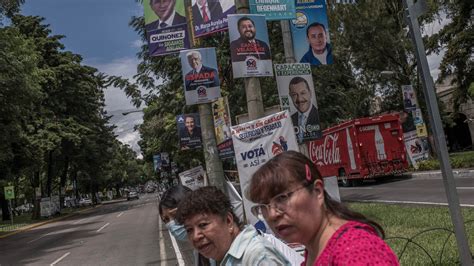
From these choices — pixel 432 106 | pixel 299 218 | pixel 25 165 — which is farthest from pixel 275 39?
pixel 25 165

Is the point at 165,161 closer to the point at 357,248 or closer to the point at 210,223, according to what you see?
the point at 210,223

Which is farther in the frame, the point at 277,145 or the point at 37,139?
the point at 37,139

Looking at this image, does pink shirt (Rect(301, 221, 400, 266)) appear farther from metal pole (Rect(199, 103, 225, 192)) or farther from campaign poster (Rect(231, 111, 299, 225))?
metal pole (Rect(199, 103, 225, 192))

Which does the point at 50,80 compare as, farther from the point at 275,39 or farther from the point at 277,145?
the point at 277,145

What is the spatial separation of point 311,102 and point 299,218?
6177 millimetres

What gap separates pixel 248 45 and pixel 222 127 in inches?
113

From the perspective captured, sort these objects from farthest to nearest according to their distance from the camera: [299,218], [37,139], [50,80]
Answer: [50,80], [37,139], [299,218]

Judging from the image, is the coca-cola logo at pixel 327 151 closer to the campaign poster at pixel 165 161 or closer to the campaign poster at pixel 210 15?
the campaign poster at pixel 165 161

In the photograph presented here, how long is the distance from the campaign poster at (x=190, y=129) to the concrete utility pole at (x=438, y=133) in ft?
32.9

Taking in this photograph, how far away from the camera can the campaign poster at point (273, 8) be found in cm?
752

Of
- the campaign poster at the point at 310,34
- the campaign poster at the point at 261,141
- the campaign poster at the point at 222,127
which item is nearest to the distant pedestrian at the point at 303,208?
the campaign poster at the point at 261,141

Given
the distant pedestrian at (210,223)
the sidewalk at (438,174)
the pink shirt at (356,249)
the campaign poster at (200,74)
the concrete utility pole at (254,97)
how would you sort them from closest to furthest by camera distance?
the pink shirt at (356,249), the distant pedestrian at (210,223), the concrete utility pole at (254,97), the campaign poster at (200,74), the sidewalk at (438,174)

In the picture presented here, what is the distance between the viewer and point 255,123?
6.22 m

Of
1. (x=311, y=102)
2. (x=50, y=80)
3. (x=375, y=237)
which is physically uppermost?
(x=50, y=80)
